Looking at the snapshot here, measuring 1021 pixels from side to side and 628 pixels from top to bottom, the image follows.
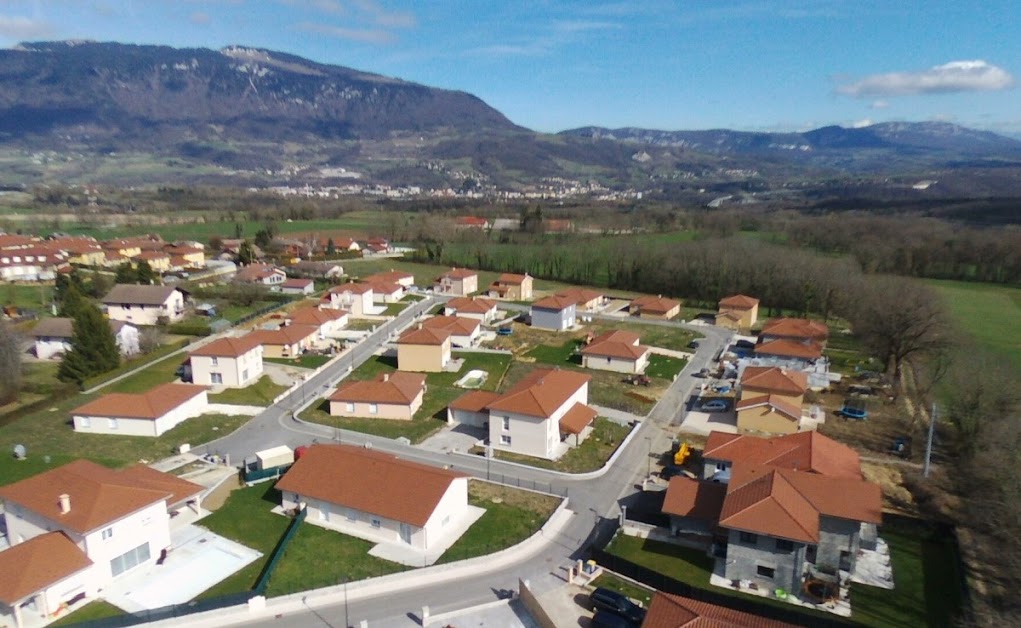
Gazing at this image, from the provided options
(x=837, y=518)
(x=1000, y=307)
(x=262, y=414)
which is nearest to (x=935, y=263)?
(x=1000, y=307)

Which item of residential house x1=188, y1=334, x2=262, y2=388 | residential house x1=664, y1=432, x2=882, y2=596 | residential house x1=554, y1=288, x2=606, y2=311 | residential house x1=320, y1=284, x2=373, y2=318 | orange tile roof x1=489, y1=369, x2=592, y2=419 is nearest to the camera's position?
residential house x1=664, y1=432, x2=882, y2=596

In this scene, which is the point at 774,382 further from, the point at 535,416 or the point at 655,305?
the point at 655,305

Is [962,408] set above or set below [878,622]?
above

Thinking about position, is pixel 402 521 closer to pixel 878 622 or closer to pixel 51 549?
pixel 51 549

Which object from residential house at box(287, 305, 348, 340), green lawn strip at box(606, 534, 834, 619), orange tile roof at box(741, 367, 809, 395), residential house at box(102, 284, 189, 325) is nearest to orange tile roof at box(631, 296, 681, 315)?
orange tile roof at box(741, 367, 809, 395)

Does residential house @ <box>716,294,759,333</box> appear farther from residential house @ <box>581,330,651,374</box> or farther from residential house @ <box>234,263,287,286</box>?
residential house @ <box>234,263,287,286</box>

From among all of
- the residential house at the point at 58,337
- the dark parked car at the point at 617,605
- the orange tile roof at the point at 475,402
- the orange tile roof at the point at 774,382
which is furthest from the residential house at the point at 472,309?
the dark parked car at the point at 617,605
